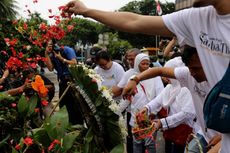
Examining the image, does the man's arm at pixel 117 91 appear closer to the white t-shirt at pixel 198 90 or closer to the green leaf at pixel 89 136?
the white t-shirt at pixel 198 90

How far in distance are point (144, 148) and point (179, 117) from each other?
1301mm

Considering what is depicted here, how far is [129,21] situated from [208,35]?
21.7 inches

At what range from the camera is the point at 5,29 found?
5.66m

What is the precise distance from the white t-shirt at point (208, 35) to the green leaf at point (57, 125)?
3.23 ft

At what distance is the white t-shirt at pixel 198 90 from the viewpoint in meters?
2.73

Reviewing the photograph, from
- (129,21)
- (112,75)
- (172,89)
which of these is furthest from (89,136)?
(112,75)

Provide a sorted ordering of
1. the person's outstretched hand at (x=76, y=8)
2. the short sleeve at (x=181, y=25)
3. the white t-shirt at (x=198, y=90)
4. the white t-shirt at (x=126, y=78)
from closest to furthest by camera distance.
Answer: the short sleeve at (x=181, y=25), the person's outstretched hand at (x=76, y=8), the white t-shirt at (x=198, y=90), the white t-shirt at (x=126, y=78)

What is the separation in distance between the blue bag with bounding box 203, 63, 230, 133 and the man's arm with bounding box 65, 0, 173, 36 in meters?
0.56

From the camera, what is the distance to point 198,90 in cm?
281

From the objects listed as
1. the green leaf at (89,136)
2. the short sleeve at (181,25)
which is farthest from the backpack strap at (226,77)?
the green leaf at (89,136)

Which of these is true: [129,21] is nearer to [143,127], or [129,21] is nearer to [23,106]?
[23,106]

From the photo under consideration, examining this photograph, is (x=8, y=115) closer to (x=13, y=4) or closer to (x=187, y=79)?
(x=187, y=79)

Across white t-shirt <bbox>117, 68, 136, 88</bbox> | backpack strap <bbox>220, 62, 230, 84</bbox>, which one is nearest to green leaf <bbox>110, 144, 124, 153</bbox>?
backpack strap <bbox>220, 62, 230, 84</bbox>

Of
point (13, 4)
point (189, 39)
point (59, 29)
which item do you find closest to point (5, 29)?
point (59, 29)
